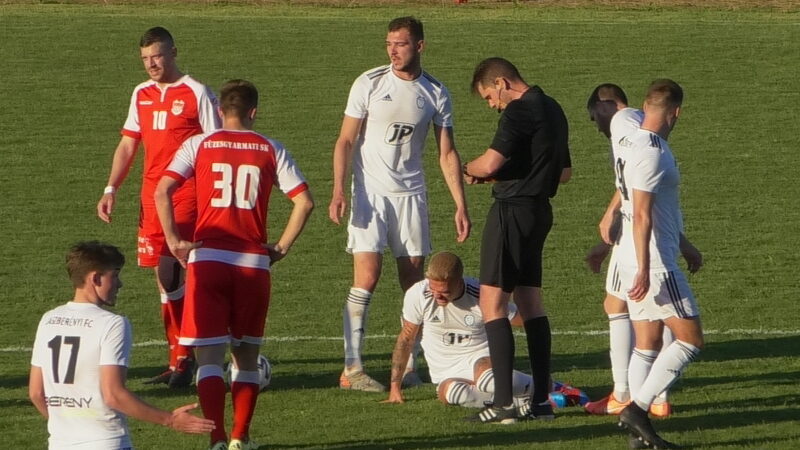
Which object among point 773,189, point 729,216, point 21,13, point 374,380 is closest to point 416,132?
point 374,380

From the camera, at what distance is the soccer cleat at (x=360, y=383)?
9.48 metres

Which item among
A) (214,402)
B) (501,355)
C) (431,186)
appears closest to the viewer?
(214,402)

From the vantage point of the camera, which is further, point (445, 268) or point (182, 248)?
point (445, 268)

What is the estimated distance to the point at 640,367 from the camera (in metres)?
8.24

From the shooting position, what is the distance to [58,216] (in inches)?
639

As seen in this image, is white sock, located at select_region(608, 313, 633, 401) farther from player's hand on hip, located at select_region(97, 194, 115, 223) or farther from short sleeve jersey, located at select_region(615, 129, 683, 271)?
player's hand on hip, located at select_region(97, 194, 115, 223)

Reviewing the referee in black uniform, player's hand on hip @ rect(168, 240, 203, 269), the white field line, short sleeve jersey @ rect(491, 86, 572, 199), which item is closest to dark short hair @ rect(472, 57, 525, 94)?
the referee in black uniform

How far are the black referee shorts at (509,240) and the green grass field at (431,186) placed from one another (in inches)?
35.7

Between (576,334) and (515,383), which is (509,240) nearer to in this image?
(515,383)

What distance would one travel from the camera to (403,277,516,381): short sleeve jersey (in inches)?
361

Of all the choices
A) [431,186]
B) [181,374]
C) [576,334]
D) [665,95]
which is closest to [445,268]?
[665,95]

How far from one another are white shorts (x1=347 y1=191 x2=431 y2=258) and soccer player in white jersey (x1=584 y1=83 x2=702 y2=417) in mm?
1224

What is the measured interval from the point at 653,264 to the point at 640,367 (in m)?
0.63

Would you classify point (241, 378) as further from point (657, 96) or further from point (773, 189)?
point (773, 189)
